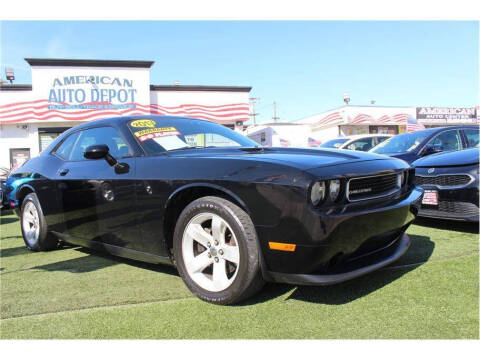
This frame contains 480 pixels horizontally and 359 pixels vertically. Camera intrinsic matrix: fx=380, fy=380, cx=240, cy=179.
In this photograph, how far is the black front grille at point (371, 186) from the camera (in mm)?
2287

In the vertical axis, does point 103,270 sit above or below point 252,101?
below

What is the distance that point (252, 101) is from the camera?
5691 centimetres

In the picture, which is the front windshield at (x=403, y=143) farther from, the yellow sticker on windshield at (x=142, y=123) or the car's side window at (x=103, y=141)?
the car's side window at (x=103, y=141)

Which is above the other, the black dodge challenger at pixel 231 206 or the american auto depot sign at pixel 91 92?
the american auto depot sign at pixel 91 92

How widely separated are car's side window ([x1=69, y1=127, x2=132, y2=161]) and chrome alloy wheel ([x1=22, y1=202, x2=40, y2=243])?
952mm

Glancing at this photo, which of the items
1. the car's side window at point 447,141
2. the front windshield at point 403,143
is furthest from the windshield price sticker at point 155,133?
the car's side window at point 447,141

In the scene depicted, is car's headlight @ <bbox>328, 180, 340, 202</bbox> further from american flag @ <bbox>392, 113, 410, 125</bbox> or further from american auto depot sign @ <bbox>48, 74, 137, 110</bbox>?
american flag @ <bbox>392, 113, 410, 125</bbox>

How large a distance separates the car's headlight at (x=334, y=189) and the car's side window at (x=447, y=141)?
4889 millimetres

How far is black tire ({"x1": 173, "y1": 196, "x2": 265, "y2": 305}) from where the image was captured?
7.32 ft

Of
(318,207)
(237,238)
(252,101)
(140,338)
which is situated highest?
(252,101)

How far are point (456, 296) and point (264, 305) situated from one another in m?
1.19

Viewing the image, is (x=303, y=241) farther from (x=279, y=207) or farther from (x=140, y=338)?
(x=140, y=338)

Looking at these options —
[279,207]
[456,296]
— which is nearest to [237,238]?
[279,207]

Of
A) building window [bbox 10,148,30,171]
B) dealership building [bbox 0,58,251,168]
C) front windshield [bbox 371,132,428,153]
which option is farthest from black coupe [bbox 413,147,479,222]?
building window [bbox 10,148,30,171]
